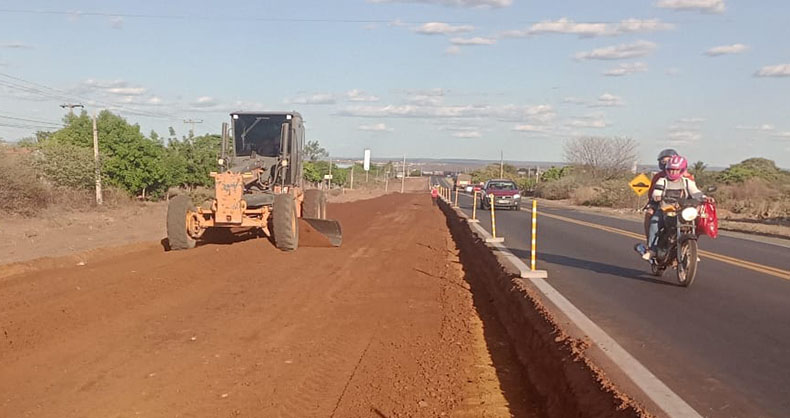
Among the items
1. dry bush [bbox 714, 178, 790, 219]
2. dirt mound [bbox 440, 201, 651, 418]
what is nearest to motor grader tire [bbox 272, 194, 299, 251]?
dirt mound [bbox 440, 201, 651, 418]

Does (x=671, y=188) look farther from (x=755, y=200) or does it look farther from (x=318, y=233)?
(x=755, y=200)

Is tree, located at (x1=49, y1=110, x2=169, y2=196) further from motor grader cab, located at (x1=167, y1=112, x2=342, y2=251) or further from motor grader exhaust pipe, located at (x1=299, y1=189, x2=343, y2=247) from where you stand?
motor grader exhaust pipe, located at (x1=299, y1=189, x2=343, y2=247)

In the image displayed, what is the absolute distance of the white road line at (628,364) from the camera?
5438 millimetres

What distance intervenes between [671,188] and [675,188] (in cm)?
6

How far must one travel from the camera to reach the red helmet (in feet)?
38.6

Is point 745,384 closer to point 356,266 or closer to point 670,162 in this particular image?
point 670,162

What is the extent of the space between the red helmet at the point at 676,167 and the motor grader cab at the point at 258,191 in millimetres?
8163

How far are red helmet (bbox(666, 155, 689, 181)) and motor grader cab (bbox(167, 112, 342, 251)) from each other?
816cm

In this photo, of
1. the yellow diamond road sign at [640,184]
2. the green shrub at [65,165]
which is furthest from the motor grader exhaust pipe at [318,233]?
the green shrub at [65,165]

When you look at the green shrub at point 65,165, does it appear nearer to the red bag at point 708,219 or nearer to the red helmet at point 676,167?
the red helmet at point 676,167

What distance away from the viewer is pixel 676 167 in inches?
464

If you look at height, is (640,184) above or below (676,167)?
below

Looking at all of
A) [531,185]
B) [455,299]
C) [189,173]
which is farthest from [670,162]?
[531,185]

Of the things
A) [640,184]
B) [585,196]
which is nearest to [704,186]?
[640,184]
